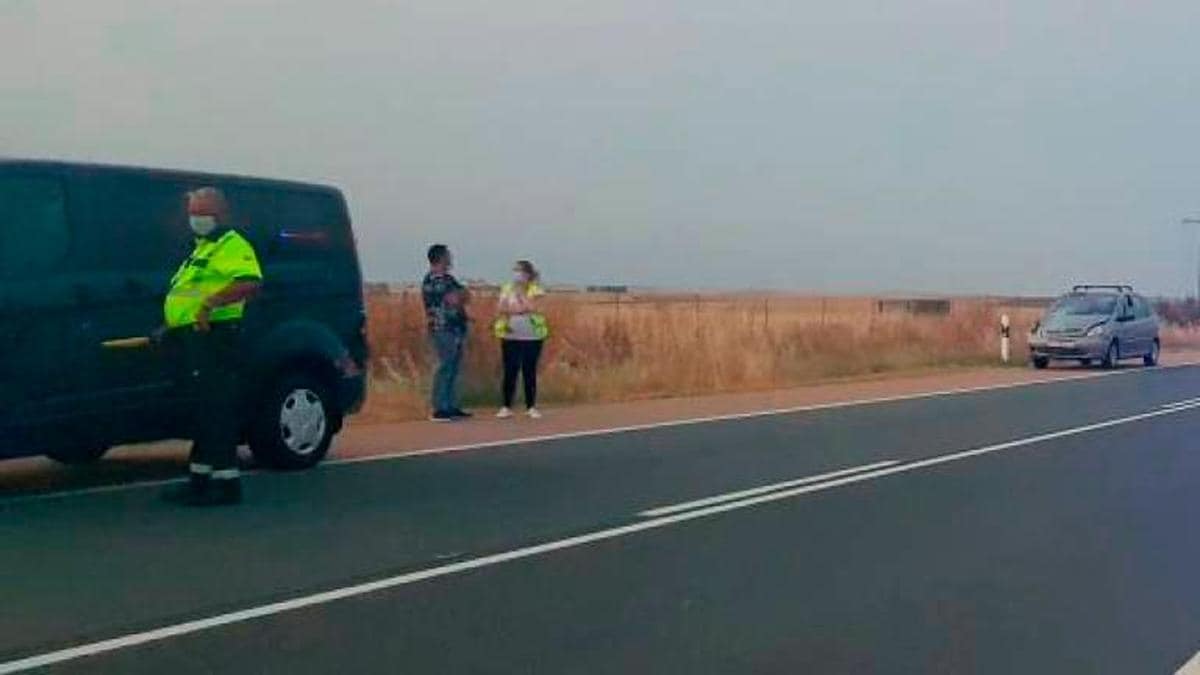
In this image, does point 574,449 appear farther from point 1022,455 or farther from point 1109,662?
point 1109,662

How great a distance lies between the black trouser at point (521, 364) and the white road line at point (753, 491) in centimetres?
508

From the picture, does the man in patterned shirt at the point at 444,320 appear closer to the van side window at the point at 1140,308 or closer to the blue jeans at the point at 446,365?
the blue jeans at the point at 446,365

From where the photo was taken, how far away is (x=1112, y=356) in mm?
38344

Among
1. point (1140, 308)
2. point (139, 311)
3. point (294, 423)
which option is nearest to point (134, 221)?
point (139, 311)

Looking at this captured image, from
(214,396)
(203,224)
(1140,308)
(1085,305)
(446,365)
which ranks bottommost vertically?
(1140,308)

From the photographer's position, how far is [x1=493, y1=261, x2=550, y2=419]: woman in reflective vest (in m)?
19.6

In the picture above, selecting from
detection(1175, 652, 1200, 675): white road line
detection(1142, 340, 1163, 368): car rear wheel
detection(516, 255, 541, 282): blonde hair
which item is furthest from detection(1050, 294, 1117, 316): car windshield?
detection(1175, 652, 1200, 675): white road line

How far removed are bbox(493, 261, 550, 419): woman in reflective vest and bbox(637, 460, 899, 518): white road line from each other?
509 cm

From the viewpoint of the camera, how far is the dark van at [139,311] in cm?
1103

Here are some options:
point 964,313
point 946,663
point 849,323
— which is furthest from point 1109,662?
point 964,313

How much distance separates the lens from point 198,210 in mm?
11211

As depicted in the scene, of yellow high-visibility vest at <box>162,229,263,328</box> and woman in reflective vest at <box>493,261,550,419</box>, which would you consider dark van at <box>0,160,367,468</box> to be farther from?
woman in reflective vest at <box>493,261,550,419</box>

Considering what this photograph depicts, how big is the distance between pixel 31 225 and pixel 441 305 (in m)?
8.21

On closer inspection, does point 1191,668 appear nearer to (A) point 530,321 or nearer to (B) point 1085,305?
(A) point 530,321
